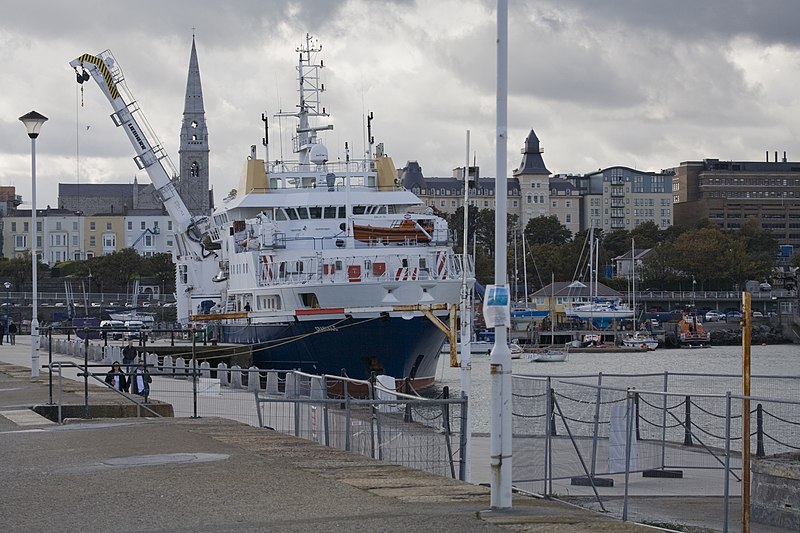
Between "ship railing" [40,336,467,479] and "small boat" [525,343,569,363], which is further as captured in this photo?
"small boat" [525,343,569,363]

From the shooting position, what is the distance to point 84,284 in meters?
150

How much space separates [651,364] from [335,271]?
165ft

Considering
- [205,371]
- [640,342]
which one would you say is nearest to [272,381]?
[205,371]

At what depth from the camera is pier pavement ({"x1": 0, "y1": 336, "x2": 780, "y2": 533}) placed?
433 inches

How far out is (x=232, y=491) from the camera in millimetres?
12648

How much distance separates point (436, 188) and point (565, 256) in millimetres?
49754

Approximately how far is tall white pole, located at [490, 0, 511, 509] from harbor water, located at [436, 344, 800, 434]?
155 feet

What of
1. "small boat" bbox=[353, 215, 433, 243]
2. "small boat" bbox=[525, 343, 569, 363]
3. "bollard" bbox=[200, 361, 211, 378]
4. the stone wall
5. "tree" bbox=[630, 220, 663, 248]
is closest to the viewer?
the stone wall

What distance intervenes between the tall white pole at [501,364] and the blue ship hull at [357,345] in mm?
30653

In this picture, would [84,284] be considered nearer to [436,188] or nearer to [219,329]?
[436,188]

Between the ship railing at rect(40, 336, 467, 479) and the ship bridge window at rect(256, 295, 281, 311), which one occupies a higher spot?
the ship bridge window at rect(256, 295, 281, 311)

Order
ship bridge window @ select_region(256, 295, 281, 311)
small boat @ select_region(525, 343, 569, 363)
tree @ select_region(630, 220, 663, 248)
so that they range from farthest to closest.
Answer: tree @ select_region(630, 220, 663, 248), small boat @ select_region(525, 343, 569, 363), ship bridge window @ select_region(256, 295, 281, 311)

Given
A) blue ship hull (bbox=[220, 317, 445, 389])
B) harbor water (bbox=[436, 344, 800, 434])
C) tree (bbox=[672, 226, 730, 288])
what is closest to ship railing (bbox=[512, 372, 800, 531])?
blue ship hull (bbox=[220, 317, 445, 389])

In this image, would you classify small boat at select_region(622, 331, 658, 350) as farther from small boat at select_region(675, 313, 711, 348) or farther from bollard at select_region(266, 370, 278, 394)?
bollard at select_region(266, 370, 278, 394)
